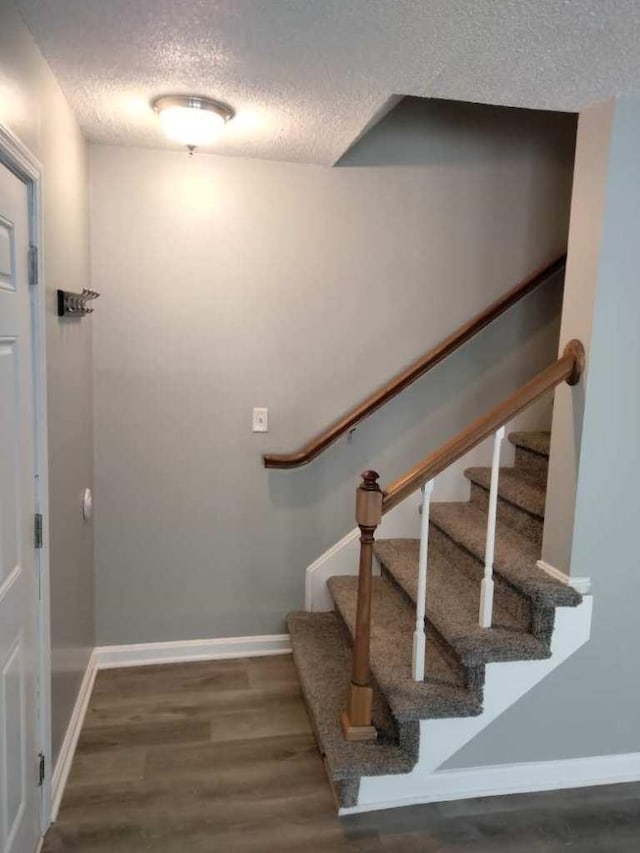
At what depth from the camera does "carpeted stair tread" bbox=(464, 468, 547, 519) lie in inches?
96.5

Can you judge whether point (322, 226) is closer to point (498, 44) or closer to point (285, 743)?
point (498, 44)

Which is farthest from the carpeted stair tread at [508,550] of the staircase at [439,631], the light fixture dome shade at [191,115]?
the light fixture dome shade at [191,115]

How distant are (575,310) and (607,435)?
42 cm

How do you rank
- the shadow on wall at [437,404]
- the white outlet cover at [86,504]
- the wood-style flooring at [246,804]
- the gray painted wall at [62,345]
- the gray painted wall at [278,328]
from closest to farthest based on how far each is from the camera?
the gray painted wall at [62,345], the wood-style flooring at [246,804], the white outlet cover at [86,504], the gray painted wall at [278,328], the shadow on wall at [437,404]

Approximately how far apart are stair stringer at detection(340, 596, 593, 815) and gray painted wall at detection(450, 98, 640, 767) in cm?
5

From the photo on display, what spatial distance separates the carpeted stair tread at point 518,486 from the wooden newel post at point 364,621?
0.80 m

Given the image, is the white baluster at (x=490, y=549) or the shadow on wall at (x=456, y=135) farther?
the shadow on wall at (x=456, y=135)

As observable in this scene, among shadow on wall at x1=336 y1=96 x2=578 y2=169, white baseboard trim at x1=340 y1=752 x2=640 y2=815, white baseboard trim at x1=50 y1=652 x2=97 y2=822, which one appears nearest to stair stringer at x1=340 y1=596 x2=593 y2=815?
white baseboard trim at x1=340 y1=752 x2=640 y2=815

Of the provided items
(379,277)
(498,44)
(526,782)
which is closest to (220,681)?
(526,782)

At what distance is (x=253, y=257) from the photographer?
270 cm

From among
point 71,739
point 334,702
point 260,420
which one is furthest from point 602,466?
point 71,739

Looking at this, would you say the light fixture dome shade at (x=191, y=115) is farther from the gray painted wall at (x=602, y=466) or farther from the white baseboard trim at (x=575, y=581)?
the white baseboard trim at (x=575, y=581)

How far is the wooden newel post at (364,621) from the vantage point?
6.36ft

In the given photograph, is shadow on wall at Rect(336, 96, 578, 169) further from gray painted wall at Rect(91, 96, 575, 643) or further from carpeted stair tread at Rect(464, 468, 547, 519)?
carpeted stair tread at Rect(464, 468, 547, 519)
